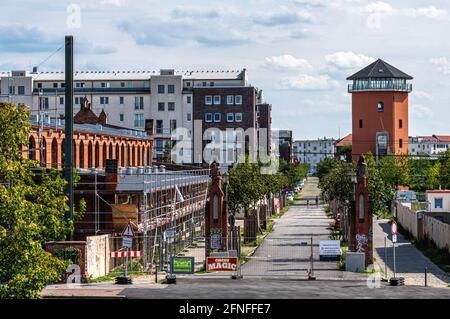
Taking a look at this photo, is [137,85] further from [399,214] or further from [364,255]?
[364,255]

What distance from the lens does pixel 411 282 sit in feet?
124

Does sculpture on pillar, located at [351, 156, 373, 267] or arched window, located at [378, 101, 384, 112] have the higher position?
arched window, located at [378, 101, 384, 112]

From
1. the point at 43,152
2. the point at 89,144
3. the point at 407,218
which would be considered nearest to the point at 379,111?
the point at 407,218

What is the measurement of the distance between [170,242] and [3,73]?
3734 inches

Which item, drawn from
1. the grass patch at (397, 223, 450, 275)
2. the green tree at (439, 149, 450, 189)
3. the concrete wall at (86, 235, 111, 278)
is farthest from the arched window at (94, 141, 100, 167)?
the green tree at (439, 149, 450, 189)

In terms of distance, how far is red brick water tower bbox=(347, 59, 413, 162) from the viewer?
422 ft

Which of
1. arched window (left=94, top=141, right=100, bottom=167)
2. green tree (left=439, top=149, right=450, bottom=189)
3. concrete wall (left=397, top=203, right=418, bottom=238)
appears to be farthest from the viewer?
green tree (left=439, top=149, right=450, bottom=189)

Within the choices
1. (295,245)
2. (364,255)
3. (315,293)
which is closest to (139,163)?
(295,245)

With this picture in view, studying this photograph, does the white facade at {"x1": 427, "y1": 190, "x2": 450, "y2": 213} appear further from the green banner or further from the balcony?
the balcony

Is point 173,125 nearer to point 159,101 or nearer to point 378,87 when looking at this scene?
point 159,101

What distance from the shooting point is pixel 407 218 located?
227ft

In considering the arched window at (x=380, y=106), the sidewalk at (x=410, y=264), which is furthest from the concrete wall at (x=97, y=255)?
the arched window at (x=380, y=106)
